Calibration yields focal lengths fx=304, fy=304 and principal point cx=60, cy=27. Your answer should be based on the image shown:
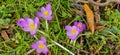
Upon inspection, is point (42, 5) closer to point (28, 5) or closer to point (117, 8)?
point (28, 5)

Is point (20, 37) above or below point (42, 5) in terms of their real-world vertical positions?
below

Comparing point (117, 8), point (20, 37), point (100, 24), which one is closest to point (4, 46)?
point (20, 37)

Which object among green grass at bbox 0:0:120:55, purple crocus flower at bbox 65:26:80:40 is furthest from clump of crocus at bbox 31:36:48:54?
purple crocus flower at bbox 65:26:80:40

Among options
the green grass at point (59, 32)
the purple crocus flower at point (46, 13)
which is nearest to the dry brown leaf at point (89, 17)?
the green grass at point (59, 32)

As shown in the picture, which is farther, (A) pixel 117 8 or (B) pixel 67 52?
(A) pixel 117 8

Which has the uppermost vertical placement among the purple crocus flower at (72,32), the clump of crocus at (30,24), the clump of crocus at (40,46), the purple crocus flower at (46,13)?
the purple crocus flower at (46,13)

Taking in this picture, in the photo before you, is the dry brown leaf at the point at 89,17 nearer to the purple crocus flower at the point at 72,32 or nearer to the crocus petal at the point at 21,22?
the purple crocus flower at the point at 72,32

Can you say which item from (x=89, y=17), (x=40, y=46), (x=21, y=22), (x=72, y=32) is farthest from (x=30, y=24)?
(x=89, y=17)
